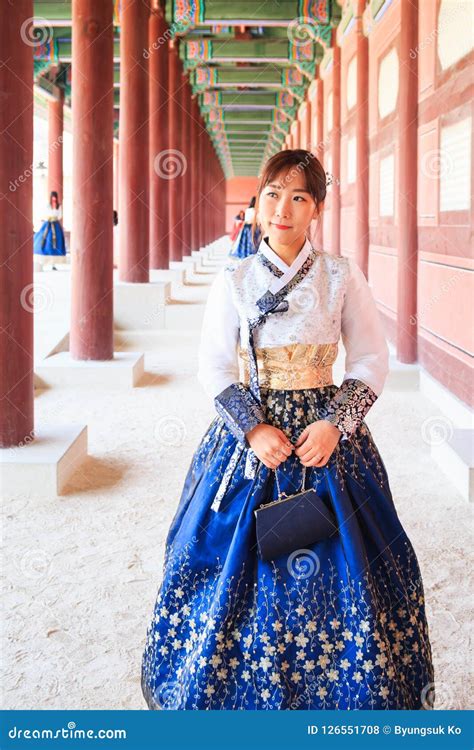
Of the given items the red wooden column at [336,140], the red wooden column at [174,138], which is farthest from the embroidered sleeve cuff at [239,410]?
the red wooden column at [174,138]

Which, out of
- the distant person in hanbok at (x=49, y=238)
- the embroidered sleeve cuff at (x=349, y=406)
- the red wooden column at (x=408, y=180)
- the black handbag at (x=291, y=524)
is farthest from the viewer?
the distant person in hanbok at (x=49, y=238)

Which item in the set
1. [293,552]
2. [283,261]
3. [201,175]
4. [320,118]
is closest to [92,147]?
[283,261]

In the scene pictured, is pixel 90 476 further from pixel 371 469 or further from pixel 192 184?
pixel 192 184

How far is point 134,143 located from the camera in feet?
31.1

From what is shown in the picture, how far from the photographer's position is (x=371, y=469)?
2.09 m

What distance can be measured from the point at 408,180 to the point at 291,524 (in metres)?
5.57

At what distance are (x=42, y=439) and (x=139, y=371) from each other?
2.67 meters

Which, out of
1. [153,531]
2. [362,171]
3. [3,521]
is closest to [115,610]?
[153,531]

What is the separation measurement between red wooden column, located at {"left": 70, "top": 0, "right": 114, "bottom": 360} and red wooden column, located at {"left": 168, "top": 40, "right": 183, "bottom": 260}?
6929mm

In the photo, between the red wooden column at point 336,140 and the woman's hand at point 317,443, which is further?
the red wooden column at point 336,140

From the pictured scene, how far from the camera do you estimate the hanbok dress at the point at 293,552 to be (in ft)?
6.34

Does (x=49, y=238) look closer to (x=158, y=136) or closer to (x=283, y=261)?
(x=158, y=136)

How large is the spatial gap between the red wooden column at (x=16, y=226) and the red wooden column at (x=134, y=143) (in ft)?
16.1

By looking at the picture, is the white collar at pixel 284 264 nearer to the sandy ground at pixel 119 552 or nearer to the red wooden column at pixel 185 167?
→ the sandy ground at pixel 119 552
